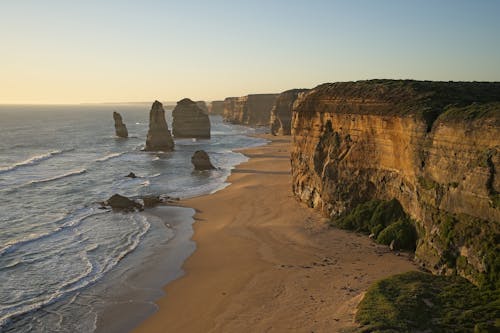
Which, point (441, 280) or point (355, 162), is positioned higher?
point (355, 162)

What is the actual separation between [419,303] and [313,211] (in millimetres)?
16508

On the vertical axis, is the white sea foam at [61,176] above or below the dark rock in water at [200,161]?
below

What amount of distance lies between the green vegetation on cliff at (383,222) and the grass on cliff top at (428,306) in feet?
17.5

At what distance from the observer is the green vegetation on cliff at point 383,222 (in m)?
23.6

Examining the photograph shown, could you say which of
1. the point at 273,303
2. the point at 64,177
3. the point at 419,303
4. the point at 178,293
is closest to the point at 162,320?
the point at 178,293

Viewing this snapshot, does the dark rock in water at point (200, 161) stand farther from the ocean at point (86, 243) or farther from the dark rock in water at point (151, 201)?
the dark rock in water at point (151, 201)

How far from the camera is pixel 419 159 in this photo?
75.4 feet

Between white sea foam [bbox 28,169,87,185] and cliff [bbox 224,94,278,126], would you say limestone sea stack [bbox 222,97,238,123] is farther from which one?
white sea foam [bbox 28,169,87,185]

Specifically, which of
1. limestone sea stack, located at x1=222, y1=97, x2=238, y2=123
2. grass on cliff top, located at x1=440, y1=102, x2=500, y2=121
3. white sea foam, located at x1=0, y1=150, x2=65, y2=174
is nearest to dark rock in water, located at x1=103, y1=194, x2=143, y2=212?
grass on cliff top, located at x1=440, y1=102, x2=500, y2=121

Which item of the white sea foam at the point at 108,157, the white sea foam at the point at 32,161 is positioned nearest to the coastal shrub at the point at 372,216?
the white sea foam at the point at 32,161

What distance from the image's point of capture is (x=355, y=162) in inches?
1151

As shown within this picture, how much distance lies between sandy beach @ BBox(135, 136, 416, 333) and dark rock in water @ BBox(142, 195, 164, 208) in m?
5.67

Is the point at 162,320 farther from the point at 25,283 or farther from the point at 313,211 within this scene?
the point at 313,211

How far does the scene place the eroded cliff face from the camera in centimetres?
1811
